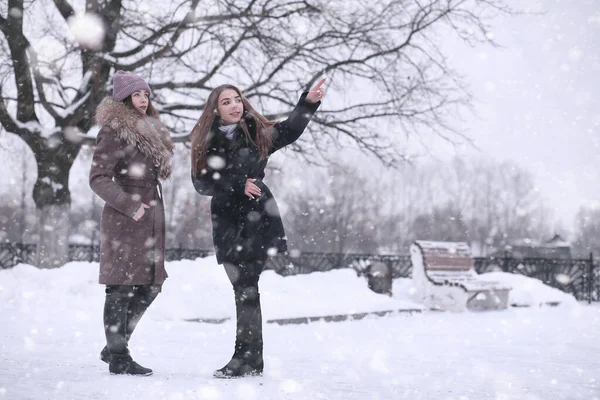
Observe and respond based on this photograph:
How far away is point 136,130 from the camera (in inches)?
159

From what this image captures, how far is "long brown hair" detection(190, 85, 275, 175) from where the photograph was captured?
4.06 meters

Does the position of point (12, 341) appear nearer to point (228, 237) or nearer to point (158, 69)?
point (228, 237)

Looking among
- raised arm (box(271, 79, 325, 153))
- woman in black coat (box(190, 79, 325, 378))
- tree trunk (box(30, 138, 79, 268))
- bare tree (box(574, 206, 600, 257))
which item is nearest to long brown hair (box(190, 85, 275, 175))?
woman in black coat (box(190, 79, 325, 378))

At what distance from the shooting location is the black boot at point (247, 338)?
13.1ft

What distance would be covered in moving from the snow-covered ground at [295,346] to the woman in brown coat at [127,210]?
0.39 meters

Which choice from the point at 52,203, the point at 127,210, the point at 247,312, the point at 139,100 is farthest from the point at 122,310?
the point at 52,203

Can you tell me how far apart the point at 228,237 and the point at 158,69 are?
25.6 feet

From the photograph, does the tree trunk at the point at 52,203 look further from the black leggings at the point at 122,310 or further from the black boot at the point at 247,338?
the black boot at the point at 247,338

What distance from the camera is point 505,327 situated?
8.33 meters

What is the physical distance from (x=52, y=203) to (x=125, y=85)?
7.88m

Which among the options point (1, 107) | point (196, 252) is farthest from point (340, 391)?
point (196, 252)

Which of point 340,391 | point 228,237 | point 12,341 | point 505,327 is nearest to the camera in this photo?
point 340,391

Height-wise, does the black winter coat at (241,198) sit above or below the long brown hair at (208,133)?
below

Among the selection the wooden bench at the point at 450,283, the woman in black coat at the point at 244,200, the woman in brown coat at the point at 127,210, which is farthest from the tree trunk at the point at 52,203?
the woman in black coat at the point at 244,200
